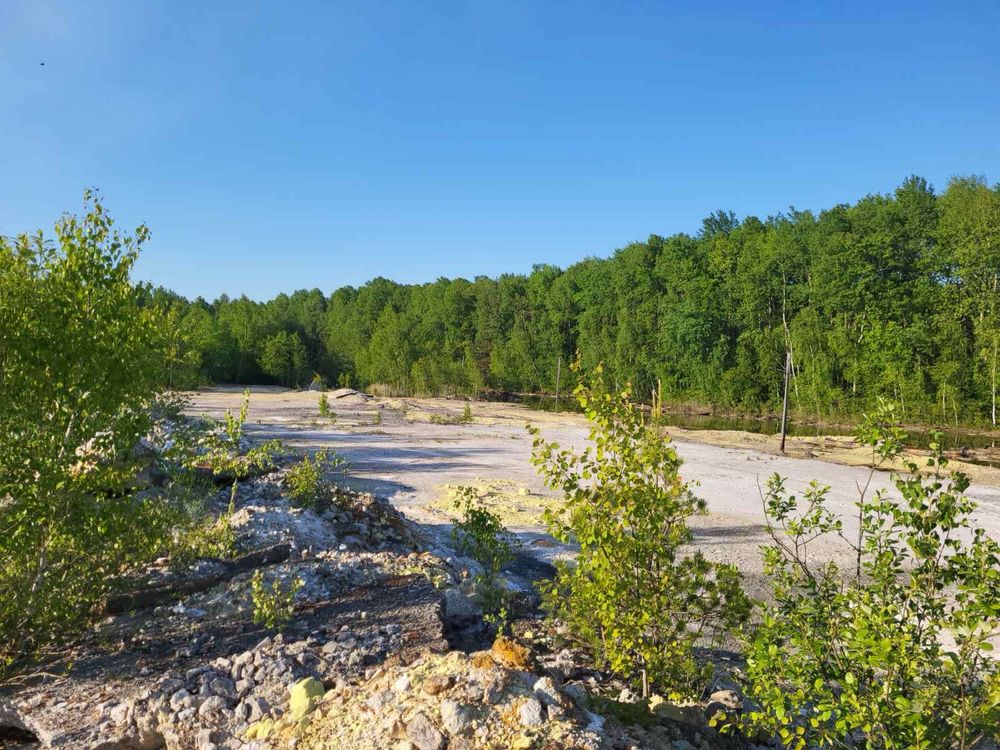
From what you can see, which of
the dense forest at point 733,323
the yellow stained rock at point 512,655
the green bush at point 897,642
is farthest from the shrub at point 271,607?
the dense forest at point 733,323

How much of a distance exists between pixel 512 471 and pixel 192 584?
14.0 meters

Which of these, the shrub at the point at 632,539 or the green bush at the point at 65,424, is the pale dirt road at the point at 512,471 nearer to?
the shrub at the point at 632,539

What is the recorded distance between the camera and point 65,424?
517 cm

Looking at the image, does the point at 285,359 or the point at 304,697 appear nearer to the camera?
the point at 304,697

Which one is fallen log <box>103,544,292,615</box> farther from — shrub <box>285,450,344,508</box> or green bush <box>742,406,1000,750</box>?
green bush <box>742,406,1000,750</box>

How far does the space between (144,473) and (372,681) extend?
7613 mm

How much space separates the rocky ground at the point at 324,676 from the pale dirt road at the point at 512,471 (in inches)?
85.2

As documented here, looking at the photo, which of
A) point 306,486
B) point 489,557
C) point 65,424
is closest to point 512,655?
point 489,557

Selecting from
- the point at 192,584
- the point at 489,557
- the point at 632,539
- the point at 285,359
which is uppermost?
the point at 285,359

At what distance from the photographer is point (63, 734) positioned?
4.38 m

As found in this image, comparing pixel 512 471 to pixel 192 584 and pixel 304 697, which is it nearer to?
pixel 192 584

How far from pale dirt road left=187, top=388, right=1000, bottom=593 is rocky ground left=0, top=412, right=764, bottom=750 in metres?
2.17

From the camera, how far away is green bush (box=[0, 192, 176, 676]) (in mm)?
4895

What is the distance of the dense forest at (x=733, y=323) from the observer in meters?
45.6
